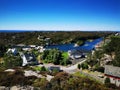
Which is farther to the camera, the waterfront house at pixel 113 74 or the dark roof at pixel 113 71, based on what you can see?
the dark roof at pixel 113 71

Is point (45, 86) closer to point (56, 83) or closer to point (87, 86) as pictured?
point (56, 83)

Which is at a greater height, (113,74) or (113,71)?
(113,71)

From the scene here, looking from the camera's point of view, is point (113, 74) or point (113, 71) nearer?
point (113, 74)

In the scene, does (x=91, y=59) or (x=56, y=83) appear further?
(x=91, y=59)

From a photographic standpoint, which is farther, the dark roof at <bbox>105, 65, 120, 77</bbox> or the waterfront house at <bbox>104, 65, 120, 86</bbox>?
the dark roof at <bbox>105, 65, 120, 77</bbox>

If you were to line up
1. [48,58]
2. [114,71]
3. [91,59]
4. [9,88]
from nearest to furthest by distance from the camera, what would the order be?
[9,88]
[114,71]
[91,59]
[48,58]

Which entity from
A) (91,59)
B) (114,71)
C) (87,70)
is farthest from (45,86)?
(91,59)

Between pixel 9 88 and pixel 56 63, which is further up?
pixel 9 88

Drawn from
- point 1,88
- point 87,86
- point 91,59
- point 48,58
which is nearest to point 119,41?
point 91,59

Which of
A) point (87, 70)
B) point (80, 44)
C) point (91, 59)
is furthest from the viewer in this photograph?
point (80, 44)
